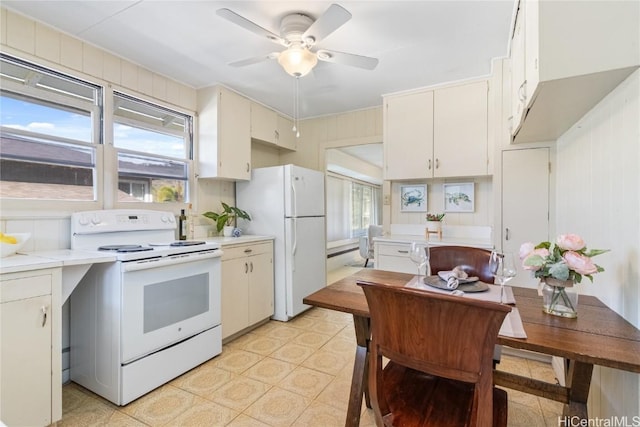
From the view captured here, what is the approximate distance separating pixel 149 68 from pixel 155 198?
3.81 ft

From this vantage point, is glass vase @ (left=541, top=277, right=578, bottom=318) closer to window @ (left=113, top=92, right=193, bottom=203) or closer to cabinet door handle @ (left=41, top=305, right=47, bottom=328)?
cabinet door handle @ (left=41, top=305, right=47, bottom=328)

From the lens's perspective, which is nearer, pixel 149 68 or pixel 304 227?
pixel 149 68

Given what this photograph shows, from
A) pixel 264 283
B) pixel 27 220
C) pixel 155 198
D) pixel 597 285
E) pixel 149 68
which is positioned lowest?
pixel 264 283

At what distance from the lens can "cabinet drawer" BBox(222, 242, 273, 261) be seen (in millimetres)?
2730

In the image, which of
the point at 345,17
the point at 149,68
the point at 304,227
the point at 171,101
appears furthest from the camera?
the point at 304,227

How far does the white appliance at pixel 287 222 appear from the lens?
3215 mm

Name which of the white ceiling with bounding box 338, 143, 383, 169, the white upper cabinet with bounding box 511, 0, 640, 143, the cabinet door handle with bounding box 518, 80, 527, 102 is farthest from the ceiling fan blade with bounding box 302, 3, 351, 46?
the white ceiling with bounding box 338, 143, 383, 169

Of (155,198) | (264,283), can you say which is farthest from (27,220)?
(264,283)

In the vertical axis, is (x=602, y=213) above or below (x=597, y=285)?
above

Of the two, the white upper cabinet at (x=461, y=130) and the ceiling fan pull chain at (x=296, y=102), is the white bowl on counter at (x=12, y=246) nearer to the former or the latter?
the ceiling fan pull chain at (x=296, y=102)

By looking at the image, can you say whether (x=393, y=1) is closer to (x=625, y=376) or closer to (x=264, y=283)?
(x=625, y=376)

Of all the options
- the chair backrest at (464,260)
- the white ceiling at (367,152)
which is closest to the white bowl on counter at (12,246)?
the chair backrest at (464,260)

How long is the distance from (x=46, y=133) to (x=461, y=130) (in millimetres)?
3438

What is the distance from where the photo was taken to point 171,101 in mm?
2887
